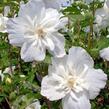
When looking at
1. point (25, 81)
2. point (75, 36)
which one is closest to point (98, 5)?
point (75, 36)

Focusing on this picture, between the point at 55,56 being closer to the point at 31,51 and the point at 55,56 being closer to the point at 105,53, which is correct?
the point at 31,51

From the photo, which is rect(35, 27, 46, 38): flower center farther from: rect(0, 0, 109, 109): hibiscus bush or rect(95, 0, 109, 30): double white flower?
rect(95, 0, 109, 30): double white flower

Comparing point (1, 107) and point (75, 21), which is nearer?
point (75, 21)

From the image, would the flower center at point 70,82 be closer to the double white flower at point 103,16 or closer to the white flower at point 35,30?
the white flower at point 35,30

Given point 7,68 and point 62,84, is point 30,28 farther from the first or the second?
point 7,68

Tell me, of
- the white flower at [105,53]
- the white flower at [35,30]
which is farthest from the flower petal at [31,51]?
the white flower at [105,53]

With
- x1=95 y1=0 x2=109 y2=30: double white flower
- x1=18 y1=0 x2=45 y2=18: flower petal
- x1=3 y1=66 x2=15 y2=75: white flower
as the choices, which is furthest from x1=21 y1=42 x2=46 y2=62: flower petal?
x1=3 y1=66 x2=15 y2=75: white flower
